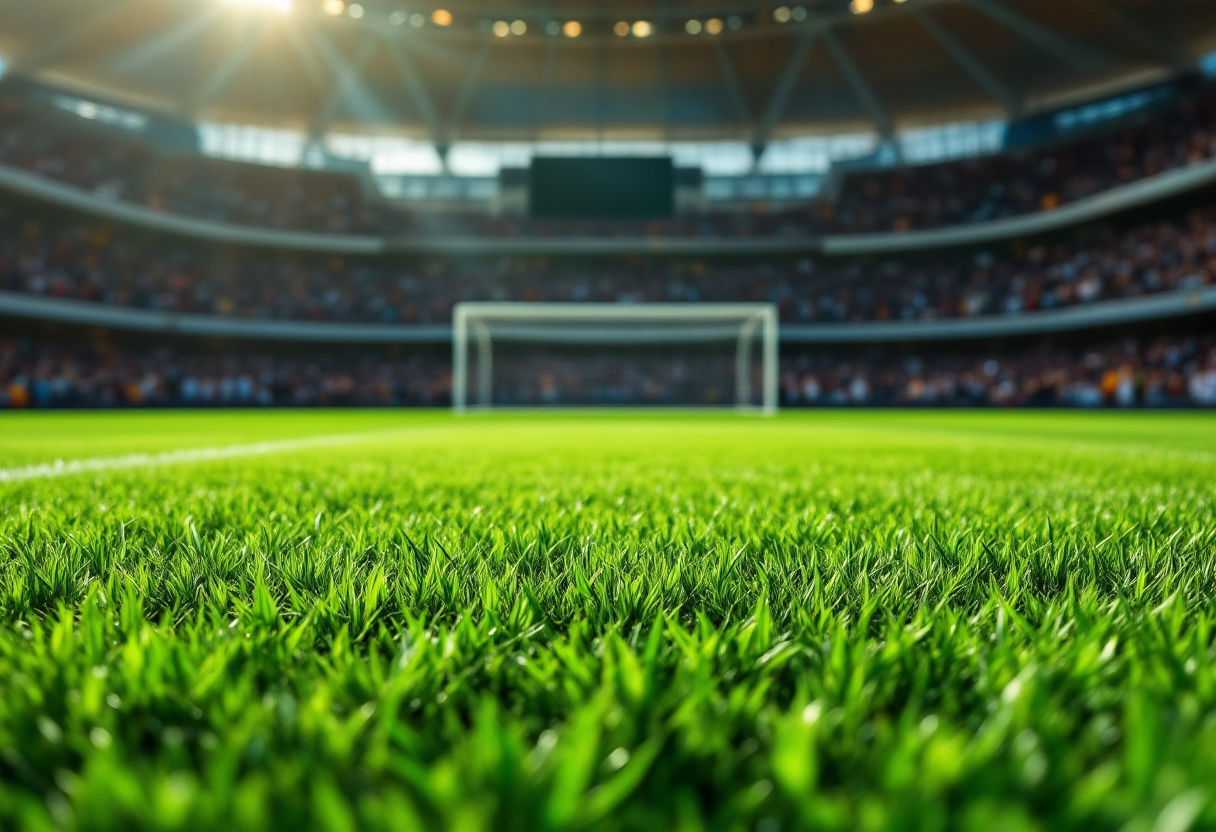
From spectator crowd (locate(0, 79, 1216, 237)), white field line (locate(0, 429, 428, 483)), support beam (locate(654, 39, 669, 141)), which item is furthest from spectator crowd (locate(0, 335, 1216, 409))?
white field line (locate(0, 429, 428, 483))

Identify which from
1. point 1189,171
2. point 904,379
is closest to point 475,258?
point 904,379

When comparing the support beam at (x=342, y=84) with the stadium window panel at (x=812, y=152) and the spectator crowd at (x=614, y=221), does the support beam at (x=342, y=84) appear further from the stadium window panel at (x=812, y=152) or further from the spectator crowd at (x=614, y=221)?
the stadium window panel at (x=812, y=152)

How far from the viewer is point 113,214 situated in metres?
25.9

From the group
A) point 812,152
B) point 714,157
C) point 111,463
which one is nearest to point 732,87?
point 714,157

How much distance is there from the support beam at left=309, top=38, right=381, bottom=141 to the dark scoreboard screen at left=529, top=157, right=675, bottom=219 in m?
7.98

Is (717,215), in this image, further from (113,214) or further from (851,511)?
(851,511)

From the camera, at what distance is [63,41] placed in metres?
26.1

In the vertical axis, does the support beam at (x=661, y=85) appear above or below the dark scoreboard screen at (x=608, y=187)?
above

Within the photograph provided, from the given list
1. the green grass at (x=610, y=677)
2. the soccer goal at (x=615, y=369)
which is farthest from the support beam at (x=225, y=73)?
the green grass at (x=610, y=677)

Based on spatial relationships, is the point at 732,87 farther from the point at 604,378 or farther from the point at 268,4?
the point at 268,4

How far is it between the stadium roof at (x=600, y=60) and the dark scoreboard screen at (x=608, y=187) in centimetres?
428

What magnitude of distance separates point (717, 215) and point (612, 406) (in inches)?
530

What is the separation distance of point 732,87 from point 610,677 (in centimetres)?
3519

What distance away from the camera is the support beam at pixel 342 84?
1179 inches
